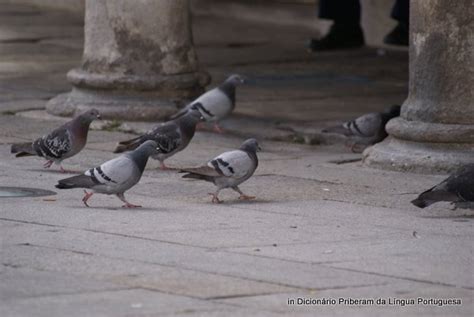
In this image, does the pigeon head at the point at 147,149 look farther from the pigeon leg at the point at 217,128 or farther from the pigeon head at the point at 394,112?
the pigeon leg at the point at 217,128

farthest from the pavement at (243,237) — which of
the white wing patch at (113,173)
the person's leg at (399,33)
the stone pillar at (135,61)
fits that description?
the person's leg at (399,33)

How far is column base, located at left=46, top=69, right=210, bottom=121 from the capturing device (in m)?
14.0

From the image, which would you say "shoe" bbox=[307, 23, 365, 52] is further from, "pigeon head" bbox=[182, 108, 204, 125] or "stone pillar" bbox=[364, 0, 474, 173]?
"stone pillar" bbox=[364, 0, 474, 173]

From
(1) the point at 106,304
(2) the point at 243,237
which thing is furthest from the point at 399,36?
(1) the point at 106,304

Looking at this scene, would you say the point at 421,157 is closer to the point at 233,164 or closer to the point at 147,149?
the point at 233,164

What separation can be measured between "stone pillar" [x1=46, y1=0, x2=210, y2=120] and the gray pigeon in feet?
12.9

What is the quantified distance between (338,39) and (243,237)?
12046mm

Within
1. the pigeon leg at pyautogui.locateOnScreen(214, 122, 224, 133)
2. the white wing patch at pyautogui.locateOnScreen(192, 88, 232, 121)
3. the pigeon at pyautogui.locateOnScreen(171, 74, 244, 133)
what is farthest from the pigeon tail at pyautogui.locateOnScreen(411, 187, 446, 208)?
the pigeon leg at pyautogui.locateOnScreen(214, 122, 224, 133)

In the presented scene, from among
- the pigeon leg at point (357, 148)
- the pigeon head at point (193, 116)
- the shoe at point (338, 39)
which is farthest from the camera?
the shoe at point (338, 39)

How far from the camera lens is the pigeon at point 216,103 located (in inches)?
526

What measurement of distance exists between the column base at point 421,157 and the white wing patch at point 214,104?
1.84 metres

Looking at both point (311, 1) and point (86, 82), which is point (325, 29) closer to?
point (311, 1)

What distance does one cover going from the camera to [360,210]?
396 inches

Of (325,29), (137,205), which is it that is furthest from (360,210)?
(325,29)
